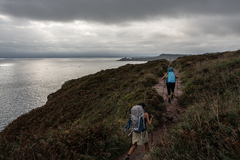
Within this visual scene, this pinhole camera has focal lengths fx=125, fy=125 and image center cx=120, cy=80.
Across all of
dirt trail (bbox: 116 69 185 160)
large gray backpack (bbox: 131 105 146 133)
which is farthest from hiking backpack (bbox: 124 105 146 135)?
dirt trail (bbox: 116 69 185 160)

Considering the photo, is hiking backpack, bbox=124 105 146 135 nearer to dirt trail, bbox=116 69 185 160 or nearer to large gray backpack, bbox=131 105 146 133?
large gray backpack, bbox=131 105 146 133

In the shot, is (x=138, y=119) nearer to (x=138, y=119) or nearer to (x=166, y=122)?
(x=138, y=119)

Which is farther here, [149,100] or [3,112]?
[3,112]

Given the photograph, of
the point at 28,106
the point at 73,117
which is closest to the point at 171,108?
the point at 73,117

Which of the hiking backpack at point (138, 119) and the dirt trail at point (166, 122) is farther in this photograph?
the dirt trail at point (166, 122)

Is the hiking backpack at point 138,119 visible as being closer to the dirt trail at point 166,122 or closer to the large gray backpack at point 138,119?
the large gray backpack at point 138,119

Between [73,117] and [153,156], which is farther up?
[153,156]

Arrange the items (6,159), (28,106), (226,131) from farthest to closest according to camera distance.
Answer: (28,106) < (6,159) < (226,131)

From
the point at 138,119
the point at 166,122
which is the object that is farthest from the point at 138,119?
the point at 166,122

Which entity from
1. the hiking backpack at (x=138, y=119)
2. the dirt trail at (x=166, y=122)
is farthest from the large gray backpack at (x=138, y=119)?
the dirt trail at (x=166, y=122)

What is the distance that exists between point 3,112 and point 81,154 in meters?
30.7

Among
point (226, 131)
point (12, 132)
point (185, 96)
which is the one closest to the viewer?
point (226, 131)

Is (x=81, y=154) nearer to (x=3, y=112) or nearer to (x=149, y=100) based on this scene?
(x=149, y=100)

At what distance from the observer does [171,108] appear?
24.8ft
